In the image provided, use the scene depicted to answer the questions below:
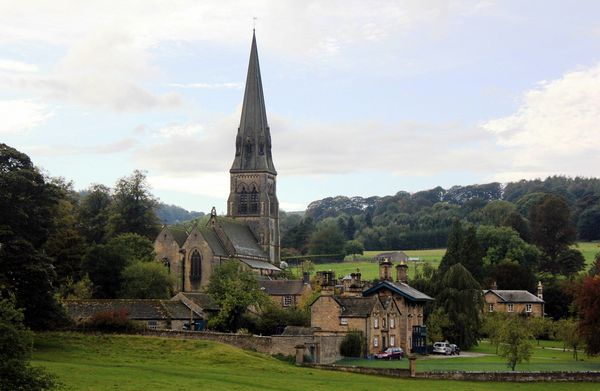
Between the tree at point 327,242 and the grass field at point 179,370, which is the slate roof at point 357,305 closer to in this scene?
the grass field at point 179,370

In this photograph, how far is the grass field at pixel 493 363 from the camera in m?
54.9

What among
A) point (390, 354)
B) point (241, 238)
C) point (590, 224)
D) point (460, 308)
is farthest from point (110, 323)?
point (590, 224)

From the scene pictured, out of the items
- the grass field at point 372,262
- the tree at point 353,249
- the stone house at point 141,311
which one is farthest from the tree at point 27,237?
the tree at point 353,249

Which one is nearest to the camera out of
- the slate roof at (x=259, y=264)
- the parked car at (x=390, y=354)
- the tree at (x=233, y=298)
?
the parked car at (x=390, y=354)

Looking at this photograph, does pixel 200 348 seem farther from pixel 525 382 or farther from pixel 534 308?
pixel 534 308

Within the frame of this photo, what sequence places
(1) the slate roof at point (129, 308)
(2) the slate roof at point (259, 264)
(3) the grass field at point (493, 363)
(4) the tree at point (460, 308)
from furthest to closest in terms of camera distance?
(2) the slate roof at point (259, 264) → (4) the tree at point (460, 308) → (1) the slate roof at point (129, 308) → (3) the grass field at point (493, 363)

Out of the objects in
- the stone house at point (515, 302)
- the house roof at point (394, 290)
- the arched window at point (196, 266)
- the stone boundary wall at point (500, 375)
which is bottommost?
the stone boundary wall at point (500, 375)

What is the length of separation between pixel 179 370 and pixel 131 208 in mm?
65498

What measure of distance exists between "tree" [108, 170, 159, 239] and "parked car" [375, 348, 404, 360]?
163 feet

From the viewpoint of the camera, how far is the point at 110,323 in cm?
5547

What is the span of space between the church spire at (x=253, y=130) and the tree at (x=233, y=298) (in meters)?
46.4

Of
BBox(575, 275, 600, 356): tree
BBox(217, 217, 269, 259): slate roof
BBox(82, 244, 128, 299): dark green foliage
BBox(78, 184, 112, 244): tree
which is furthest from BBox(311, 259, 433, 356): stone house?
BBox(78, 184, 112, 244): tree

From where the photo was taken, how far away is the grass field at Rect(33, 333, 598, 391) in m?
38.2

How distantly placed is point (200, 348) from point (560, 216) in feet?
338
